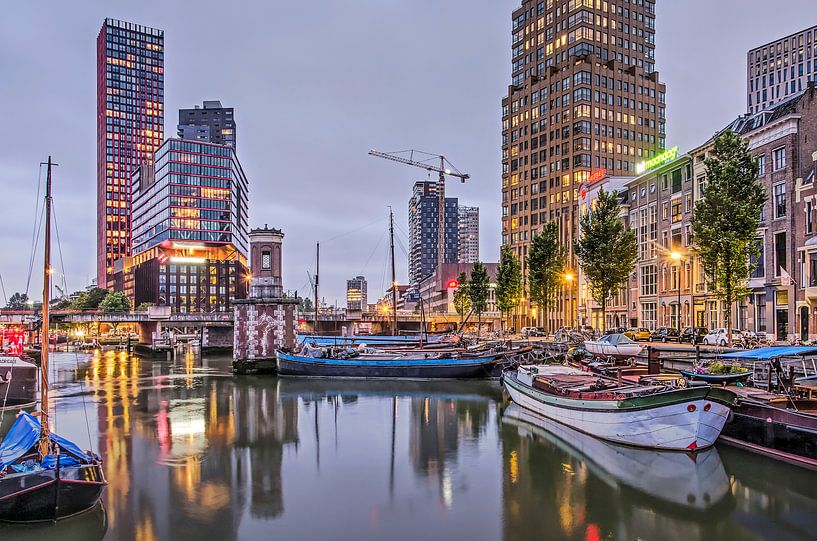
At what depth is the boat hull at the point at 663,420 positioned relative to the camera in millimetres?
27828

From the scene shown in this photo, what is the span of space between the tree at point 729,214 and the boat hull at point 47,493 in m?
43.1

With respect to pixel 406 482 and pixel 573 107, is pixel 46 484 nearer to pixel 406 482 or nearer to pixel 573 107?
pixel 406 482

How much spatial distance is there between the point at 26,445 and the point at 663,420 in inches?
1004

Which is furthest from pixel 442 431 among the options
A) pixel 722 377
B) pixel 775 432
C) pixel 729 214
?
pixel 729 214

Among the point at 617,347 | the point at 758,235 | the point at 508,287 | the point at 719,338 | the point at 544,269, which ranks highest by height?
the point at 758,235

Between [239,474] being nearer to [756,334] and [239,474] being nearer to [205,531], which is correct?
[205,531]

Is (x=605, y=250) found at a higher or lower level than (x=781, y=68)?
lower

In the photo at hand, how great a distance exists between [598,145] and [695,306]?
227ft

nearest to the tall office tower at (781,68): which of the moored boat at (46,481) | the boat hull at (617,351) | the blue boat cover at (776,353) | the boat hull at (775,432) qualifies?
the boat hull at (617,351)

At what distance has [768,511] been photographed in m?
21.9

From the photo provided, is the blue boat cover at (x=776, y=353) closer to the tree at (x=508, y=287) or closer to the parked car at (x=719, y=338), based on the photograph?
the parked car at (x=719, y=338)

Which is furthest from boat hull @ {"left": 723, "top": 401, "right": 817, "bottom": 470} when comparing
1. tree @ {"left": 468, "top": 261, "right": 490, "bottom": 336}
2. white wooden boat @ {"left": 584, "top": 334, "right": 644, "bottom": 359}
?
tree @ {"left": 468, "top": 261, "right": 490, "bottom": 336}

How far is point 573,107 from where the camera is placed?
13488 centimetres

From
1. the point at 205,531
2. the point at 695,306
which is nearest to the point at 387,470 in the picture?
the point at 205,531
